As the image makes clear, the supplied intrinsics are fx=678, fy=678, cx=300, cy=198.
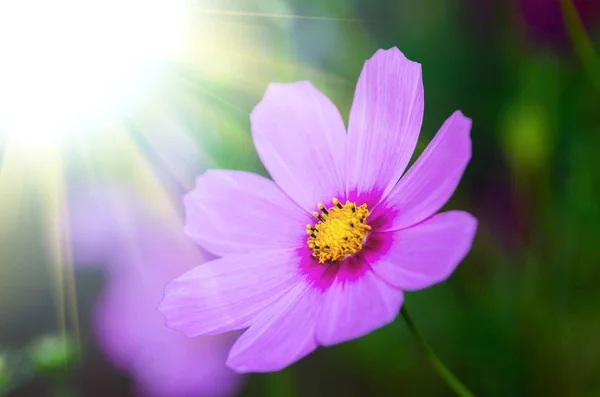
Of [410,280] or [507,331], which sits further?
[507,331]

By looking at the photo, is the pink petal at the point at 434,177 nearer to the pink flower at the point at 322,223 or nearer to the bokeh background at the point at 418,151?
the pink flower at the point at 322,223

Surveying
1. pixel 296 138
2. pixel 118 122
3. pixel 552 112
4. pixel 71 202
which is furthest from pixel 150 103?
pixel 552 112

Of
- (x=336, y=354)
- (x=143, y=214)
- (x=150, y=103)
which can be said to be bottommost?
(x=336, y=354)

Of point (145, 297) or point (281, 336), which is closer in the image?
point (281, 336)

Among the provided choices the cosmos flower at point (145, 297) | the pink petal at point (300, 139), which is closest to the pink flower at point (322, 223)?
the pink petal at point (300, 139)

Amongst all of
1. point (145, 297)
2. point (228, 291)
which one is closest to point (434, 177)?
point (228, 291)

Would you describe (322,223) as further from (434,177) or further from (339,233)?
(434,177)

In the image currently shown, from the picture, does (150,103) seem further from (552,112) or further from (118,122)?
(552,112)
